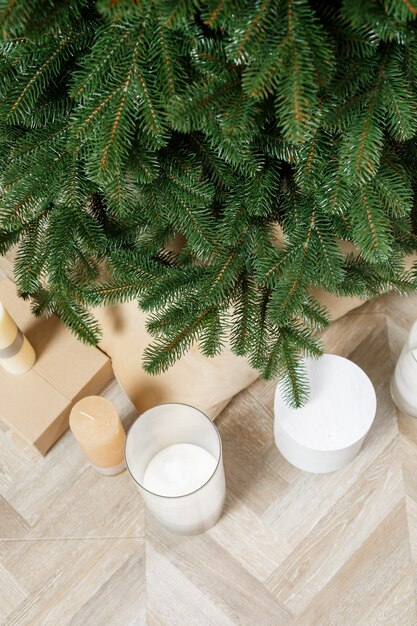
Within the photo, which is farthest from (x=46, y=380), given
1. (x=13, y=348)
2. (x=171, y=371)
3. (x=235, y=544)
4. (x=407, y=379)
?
(x=407, y=379)

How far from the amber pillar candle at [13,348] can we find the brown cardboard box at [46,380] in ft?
0.06

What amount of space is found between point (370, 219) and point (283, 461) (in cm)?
48

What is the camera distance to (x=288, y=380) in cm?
82

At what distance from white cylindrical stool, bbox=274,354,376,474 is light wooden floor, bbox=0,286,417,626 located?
0.26ft

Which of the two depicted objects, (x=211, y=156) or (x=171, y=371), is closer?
(x=211, y=156)

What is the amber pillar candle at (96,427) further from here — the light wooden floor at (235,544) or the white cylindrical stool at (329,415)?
A: the white cylindrical stool at (329,415)

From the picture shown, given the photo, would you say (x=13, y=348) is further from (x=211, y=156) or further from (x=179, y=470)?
(x=211, y=156)

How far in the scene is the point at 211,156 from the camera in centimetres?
70

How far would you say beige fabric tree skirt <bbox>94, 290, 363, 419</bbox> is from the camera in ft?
3.10

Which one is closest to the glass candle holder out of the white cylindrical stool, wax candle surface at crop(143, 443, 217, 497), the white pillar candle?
wax candle surface at crop(143, 443, 217, 497)

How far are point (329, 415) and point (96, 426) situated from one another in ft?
1.04

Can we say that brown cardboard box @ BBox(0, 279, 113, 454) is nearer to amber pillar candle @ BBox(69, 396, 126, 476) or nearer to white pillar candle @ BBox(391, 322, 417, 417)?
amber pillar candle @ BBox(69, 396, 126, 476)

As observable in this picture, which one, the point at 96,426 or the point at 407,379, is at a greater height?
the point at 96,426

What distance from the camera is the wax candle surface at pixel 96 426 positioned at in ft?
2.95
